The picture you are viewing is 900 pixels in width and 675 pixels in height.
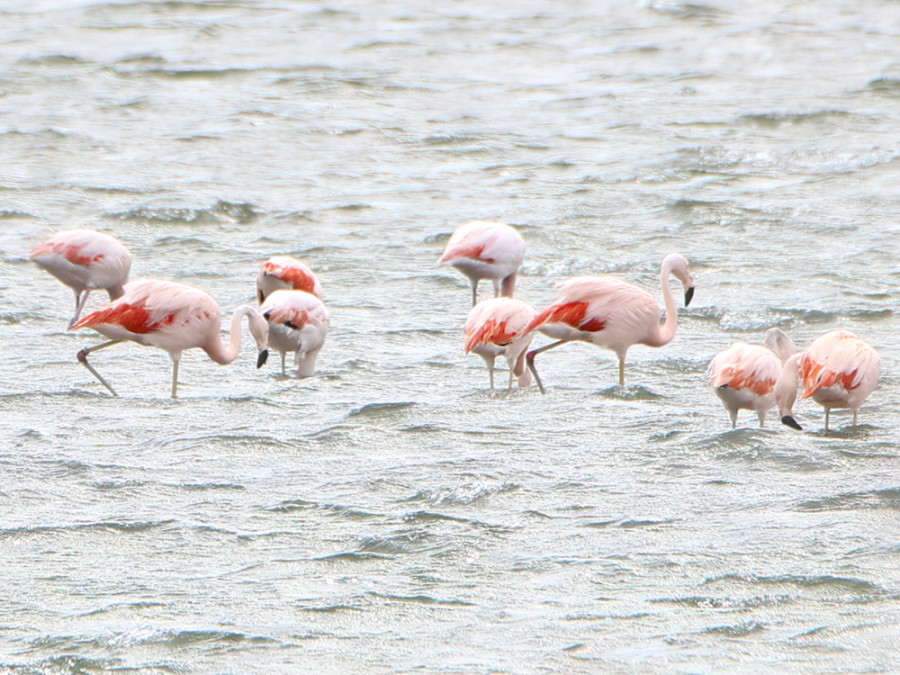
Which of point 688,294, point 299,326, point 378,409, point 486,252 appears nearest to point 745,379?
point 378,409

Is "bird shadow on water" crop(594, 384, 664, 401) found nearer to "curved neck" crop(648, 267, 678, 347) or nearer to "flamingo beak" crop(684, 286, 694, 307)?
"curved neck" crop(648, 267, 678, 347)

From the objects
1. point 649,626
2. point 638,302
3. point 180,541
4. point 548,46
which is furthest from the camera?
point 548,46

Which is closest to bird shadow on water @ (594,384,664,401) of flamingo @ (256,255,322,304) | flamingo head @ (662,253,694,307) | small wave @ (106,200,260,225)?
flamingo head @ (662,253,694,307)

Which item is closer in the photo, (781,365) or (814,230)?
(781,365)

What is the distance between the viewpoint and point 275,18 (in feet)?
57.8

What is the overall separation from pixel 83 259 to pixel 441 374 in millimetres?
1959

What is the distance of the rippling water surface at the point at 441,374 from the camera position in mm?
4109

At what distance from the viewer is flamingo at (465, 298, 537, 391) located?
6738 millimetres

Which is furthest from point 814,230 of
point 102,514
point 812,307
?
point 102,514

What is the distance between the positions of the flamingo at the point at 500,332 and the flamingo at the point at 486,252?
957 millimetres

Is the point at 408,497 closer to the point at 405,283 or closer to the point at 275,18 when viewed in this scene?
the point at 405,283

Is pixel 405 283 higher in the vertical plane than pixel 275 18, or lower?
lower

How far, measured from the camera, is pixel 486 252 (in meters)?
7.94

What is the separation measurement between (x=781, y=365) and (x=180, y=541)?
2.76 meters
